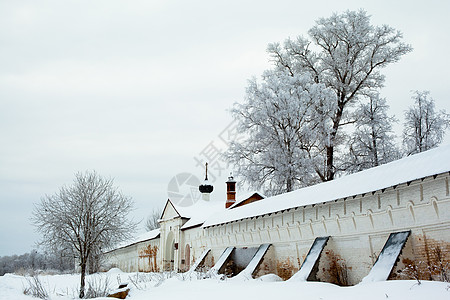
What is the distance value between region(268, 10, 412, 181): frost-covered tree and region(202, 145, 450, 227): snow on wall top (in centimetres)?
948

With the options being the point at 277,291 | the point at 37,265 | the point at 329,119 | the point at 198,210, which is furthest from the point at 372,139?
the point at 37,265

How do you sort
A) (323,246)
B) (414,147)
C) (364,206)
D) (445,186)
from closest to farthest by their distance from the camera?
(445,186) → (364,206) → (323,246) → (414,147)

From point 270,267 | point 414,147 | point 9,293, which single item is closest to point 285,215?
point 270,267

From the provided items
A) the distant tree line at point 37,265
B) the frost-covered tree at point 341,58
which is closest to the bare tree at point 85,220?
the distant tree line at point 37,265

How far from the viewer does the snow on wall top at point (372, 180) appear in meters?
9.20

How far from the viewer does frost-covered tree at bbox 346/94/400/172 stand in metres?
23.2

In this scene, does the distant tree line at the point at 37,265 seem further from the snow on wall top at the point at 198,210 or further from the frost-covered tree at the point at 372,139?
the frost-covered tree at the point at 372,139

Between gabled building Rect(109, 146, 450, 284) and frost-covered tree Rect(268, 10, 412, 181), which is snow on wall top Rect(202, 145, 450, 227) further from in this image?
frost-covered tree Rect(268, 10, 412, 181)

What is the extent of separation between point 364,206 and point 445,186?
7.95 feet

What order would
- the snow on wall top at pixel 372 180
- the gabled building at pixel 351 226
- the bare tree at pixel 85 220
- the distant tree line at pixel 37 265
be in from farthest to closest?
the distant tree line at pixel 37 265 < the bare tree at pixel 85 220 < the snow on wall top at pixel 372 180 < the gabled building at pixel 351 226

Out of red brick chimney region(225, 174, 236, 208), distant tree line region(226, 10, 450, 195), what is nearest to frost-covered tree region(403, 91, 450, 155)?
distant tree line region(226, 10, 450, 195)

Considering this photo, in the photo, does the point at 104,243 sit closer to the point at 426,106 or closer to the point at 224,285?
the point at 224,285

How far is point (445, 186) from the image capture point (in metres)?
8.72

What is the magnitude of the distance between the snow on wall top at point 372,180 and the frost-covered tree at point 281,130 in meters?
7.11
